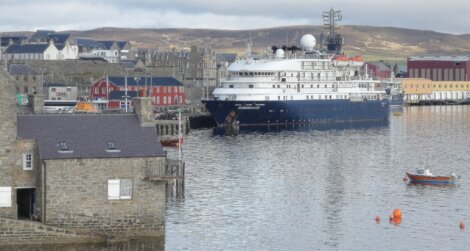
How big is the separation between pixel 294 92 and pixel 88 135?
285 feet

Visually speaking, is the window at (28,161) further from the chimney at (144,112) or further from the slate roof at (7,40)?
the slate roof at (7,40)

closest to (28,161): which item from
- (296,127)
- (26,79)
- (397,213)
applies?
(397,213)

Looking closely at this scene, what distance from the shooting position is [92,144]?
38.5 m

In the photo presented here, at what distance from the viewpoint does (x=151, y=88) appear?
419 feet

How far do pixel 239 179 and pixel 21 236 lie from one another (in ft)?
85.5

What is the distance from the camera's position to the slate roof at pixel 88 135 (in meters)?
37.9

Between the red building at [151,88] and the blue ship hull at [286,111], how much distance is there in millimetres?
11771

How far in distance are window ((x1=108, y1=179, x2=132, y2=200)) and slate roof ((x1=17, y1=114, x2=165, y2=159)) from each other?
3.12 feet

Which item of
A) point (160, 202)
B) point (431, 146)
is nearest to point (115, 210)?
point (160, 202)

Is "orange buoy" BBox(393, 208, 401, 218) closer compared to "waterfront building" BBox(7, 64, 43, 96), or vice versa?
"orange buoy" BBox(393, 208, 401, 218)

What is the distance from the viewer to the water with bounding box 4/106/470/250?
41.2 m

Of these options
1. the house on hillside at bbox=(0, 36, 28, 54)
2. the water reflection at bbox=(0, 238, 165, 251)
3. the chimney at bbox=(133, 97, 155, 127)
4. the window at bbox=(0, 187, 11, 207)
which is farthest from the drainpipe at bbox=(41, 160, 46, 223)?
the house on hillside at bbox=(0, 36, 28, 54)

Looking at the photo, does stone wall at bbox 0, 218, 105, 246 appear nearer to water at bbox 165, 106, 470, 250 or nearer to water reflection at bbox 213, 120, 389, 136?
water at bbox 165, 106, 470, 250

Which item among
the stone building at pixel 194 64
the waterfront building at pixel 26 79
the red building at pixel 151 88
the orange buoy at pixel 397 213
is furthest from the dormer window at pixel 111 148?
the stone building at pixel 194 64
